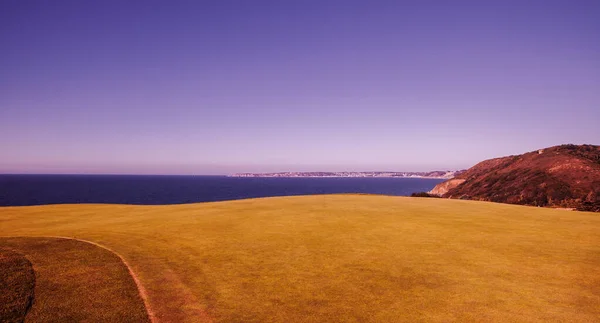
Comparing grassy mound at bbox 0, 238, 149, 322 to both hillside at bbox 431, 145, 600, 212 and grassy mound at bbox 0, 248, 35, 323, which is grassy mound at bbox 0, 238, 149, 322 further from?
hillside at bbox 431, 145, 600, 212

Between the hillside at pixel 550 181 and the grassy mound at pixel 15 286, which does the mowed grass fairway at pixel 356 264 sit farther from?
the hillside at pixel 550 181

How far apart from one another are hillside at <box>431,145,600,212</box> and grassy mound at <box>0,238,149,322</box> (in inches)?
1775

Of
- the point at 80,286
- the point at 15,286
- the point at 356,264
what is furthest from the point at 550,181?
the point at 15,286

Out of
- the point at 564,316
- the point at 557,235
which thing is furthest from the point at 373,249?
the point at 557,235

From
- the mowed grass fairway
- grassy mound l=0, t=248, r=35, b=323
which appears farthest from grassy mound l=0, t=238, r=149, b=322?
the mowed grass fairway

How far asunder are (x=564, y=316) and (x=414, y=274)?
4024 millimetres

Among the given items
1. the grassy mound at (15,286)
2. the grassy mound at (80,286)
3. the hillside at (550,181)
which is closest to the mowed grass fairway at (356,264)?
the grassy mound at (80,286)

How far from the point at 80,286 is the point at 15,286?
5.34ft

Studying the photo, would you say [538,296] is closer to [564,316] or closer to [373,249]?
[564,316]

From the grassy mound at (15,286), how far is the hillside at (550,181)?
4732 cm

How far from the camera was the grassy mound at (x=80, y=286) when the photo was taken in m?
8.05

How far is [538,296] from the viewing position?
368 inches

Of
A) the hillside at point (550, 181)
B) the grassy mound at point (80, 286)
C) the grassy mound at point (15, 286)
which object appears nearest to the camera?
the grassy mound at point (15, 286)

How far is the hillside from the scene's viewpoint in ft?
185
